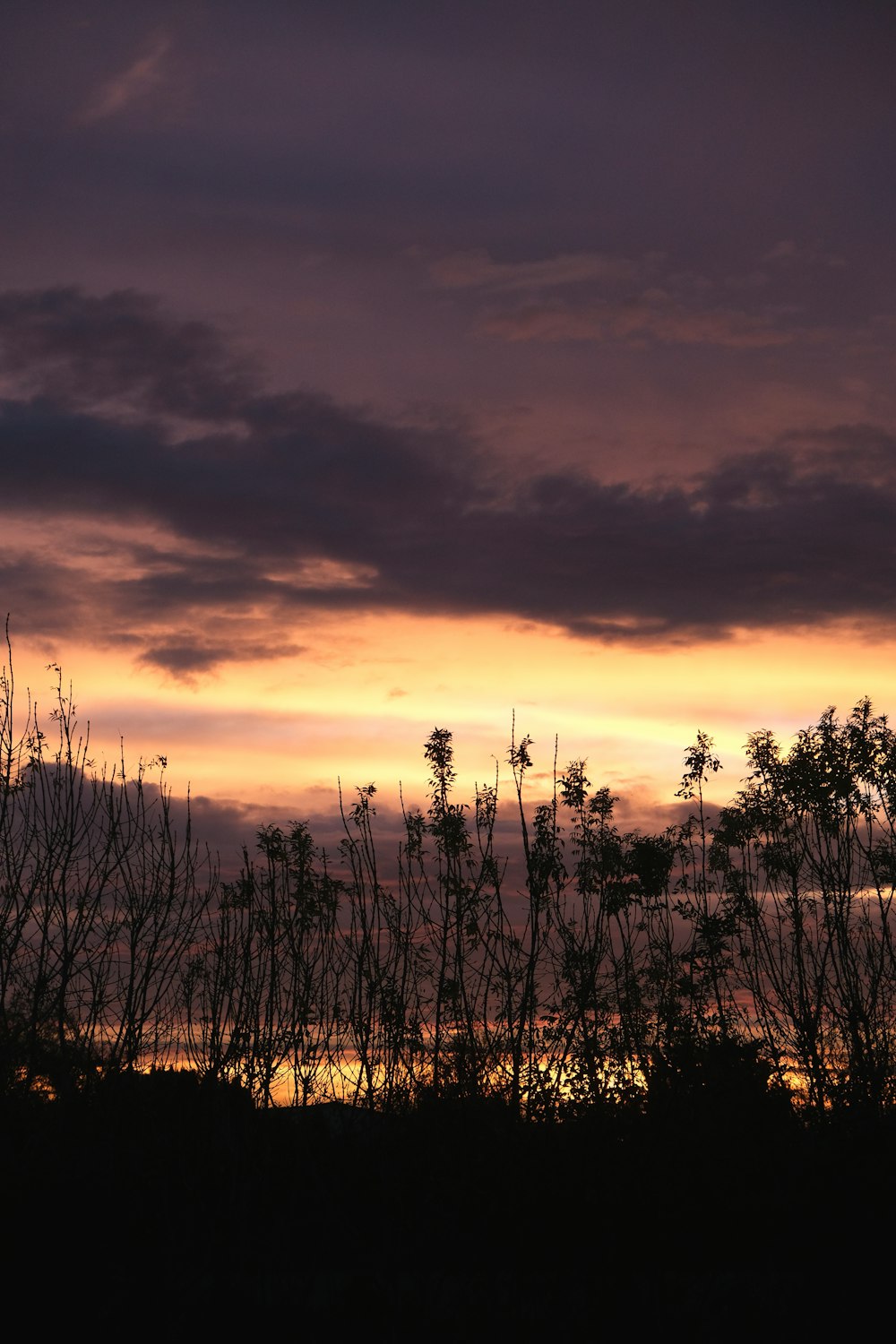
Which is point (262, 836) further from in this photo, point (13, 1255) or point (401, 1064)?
point (13, 1255)

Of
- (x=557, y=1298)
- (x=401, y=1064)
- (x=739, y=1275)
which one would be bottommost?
(x=739, y=1275)

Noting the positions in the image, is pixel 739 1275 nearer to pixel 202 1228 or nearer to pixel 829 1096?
pixel 829 1096

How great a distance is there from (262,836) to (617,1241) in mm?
7503

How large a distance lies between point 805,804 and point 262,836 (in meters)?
8.80

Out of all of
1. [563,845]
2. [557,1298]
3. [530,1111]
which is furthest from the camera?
[563,845]

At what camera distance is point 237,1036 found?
48.8 ft

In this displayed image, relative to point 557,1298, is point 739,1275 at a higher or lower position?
lower

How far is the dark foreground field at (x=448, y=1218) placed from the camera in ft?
33.2

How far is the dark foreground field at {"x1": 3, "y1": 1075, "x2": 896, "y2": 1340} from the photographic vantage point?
33.2 ft

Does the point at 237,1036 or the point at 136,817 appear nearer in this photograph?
the point at 237,1036

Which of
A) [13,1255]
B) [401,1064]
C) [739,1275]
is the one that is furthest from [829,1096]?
[13,1255]

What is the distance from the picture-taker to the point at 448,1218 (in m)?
11.6

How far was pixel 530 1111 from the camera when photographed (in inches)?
557

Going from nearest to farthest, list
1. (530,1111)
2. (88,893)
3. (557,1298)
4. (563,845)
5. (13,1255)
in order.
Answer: (557,1298) → (13,1255) → (530,1111) → (563,845) → (88,893)
